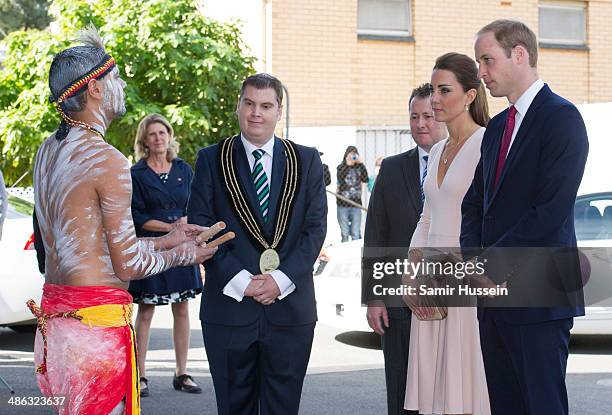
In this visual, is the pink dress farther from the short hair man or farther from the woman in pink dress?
the short hair man

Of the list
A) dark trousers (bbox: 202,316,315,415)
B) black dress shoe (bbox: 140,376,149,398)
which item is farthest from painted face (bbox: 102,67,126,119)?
black dress shoe (bbox: 140,376,149,398)

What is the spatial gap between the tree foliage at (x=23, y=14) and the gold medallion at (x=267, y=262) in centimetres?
4396

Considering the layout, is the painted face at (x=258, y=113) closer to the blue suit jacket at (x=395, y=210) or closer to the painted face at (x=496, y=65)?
the blue suit jacket at (x=395, y=210)

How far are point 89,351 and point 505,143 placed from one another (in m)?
1.81

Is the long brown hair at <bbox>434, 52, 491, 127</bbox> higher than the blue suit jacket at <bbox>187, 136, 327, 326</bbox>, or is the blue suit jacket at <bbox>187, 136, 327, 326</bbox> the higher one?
the long brown hair at <bbox>434, 52, 491, 127</bbox>

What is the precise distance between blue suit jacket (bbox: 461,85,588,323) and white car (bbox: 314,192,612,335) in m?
5.66

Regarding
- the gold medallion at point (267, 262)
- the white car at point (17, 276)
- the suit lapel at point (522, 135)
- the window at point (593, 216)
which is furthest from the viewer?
the window at point (593, 216)

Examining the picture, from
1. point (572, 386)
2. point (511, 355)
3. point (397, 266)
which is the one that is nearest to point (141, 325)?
point (397, 266)

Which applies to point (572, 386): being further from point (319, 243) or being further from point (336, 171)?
point (336, 171)

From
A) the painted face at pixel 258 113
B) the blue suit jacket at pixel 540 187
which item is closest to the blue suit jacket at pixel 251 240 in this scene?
the painted face at pixel 258 113

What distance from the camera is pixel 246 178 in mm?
4547

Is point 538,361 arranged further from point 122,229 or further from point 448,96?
point 122,229

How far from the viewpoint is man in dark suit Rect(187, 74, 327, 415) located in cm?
443

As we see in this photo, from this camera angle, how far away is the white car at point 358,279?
9.18 m
